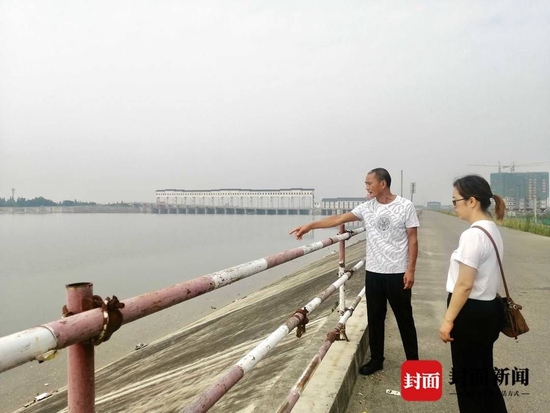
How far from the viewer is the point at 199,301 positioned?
12.2 metres

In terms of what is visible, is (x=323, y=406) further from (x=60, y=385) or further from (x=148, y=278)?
(x=148, y=278)

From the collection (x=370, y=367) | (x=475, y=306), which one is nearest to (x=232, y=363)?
(x=370, y=367)

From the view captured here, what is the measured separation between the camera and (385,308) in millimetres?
3410

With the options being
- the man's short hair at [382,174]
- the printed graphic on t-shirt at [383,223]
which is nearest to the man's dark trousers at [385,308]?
the printed graphic on t-shirt at [383,223]

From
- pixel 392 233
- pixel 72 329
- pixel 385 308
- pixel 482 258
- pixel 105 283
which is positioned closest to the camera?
pixel 72 329

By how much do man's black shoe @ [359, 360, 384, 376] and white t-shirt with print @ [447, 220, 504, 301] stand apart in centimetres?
146

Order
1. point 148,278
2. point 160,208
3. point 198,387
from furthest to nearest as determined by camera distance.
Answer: point 160,208
point 148,278
point 198,387

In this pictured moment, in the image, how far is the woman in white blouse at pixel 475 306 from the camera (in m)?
2.09

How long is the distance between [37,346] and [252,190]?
467 ft

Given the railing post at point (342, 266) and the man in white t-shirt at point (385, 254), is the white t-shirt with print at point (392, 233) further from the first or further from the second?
the railing post at point (342, 266)

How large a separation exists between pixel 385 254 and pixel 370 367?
36.2 inches

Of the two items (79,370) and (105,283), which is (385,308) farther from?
(105,283)

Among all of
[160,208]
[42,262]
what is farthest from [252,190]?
[42,262]

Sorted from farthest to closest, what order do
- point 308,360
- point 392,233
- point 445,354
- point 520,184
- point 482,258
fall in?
point 520,184, point 445,354, point 392,233, point 308,360, point 482,258
